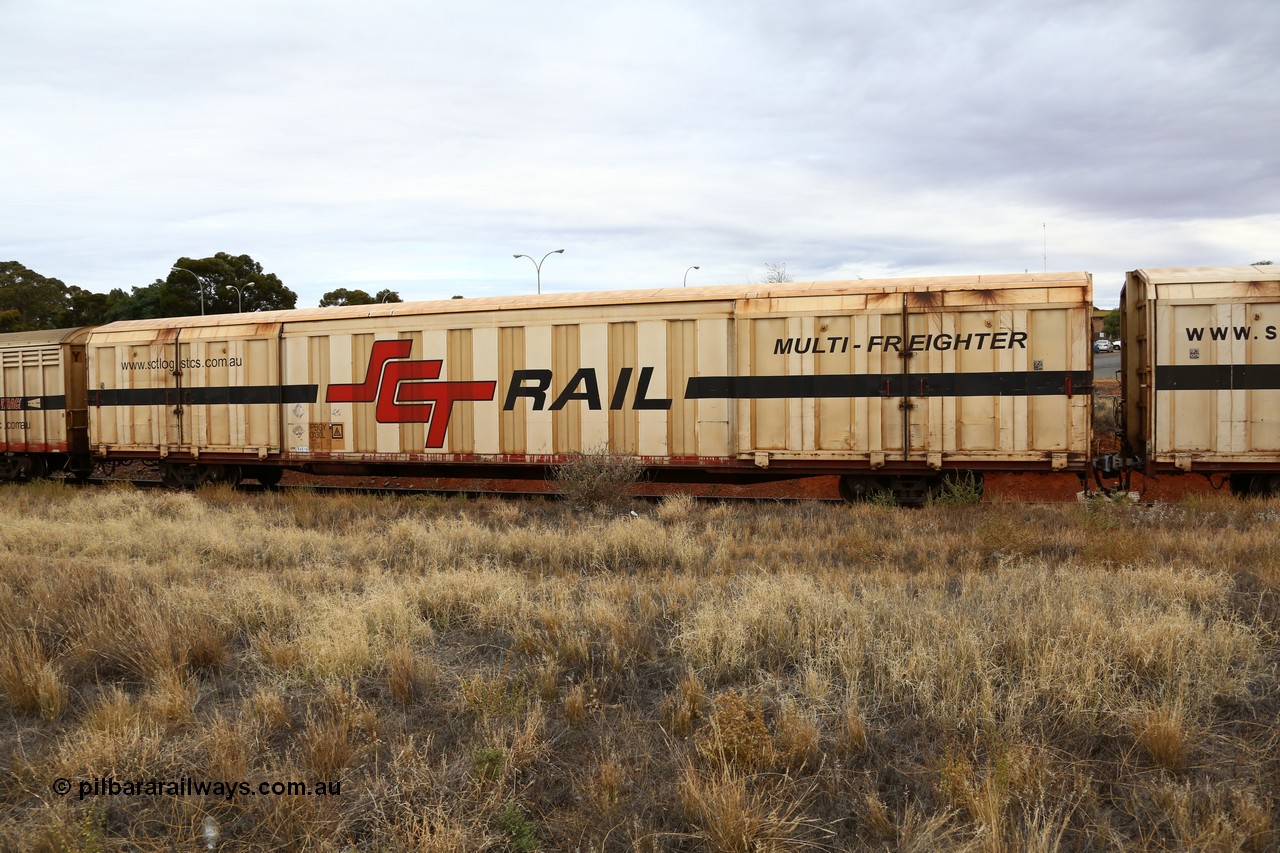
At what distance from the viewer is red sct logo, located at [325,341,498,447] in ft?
47.1

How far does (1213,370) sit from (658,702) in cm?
1038

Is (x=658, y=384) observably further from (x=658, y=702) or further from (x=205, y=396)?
(x=205, y=396)

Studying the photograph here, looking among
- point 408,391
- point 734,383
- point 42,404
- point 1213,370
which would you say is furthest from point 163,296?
point 1213,370

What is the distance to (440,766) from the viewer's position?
4145 mm

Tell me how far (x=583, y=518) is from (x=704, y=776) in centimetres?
789

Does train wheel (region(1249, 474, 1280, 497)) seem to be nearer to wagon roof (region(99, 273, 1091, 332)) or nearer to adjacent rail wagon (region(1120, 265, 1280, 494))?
adjacent rail wagon (region(1120, 265, 1280, 494))

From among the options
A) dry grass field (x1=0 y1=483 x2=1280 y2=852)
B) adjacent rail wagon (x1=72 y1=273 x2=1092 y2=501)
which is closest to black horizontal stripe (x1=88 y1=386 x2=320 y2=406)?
adjacent rail wagon (x1=72 y1=273 x2=1092 y2=501)

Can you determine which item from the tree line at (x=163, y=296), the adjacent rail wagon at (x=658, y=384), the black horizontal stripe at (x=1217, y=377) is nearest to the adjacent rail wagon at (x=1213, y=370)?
the black horizontal stripe at (x=1217, y=377)

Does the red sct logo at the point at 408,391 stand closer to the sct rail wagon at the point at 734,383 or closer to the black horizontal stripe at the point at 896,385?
the sct rail wagon at the point at 734,383

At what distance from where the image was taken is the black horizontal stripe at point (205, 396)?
15.5 metres

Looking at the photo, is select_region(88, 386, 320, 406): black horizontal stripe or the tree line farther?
the tree line

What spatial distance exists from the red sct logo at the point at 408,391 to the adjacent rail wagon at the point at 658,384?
3cm

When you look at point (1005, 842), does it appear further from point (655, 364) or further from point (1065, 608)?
point (655, 364)

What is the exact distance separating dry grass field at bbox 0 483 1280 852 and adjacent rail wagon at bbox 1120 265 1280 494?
3.50 meters
